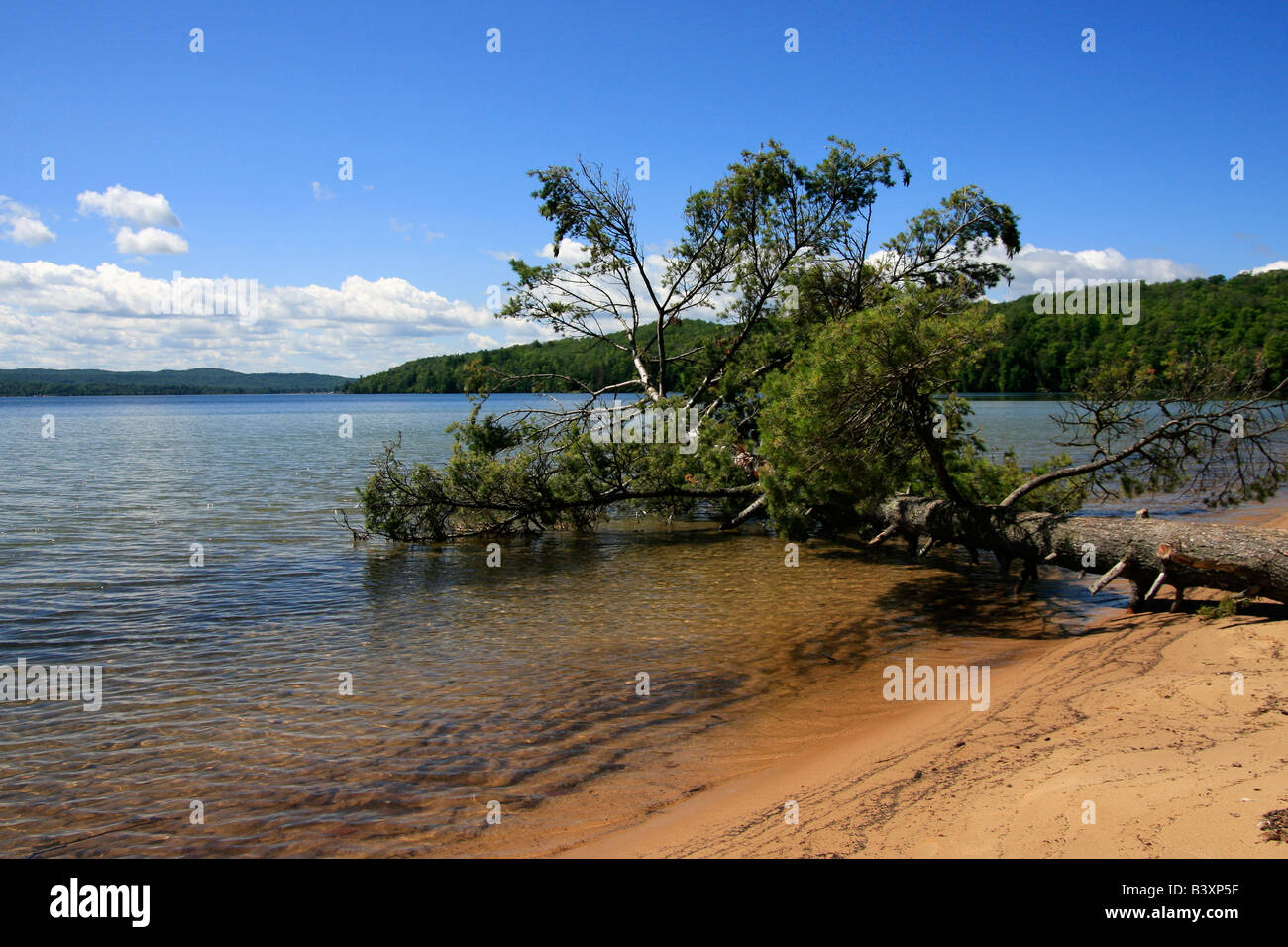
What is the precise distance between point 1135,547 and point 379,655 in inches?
417

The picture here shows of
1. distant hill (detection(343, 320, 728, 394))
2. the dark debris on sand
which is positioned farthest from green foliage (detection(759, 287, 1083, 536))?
distant hill (detection(343, 320, 728, 394))

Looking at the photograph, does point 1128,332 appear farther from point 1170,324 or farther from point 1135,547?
point 1135,547

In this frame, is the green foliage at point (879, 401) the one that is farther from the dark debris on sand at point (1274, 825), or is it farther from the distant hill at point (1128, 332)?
the distant hill at point (1128, 332)

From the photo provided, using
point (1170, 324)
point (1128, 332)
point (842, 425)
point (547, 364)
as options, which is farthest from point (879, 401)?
point (1170, 324)

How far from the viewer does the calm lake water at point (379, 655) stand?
20.2ft

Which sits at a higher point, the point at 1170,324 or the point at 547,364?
the point at 1170,324

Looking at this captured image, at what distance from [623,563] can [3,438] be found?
Answer: 62586 millimetres

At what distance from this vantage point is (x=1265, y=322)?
47.7 metres

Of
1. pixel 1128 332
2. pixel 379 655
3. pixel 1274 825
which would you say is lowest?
pixel 379 655

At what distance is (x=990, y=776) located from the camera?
5.80 m

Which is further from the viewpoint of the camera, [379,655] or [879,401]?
[879,401]

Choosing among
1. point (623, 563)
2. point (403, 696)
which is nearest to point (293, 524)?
point (623, 563)
